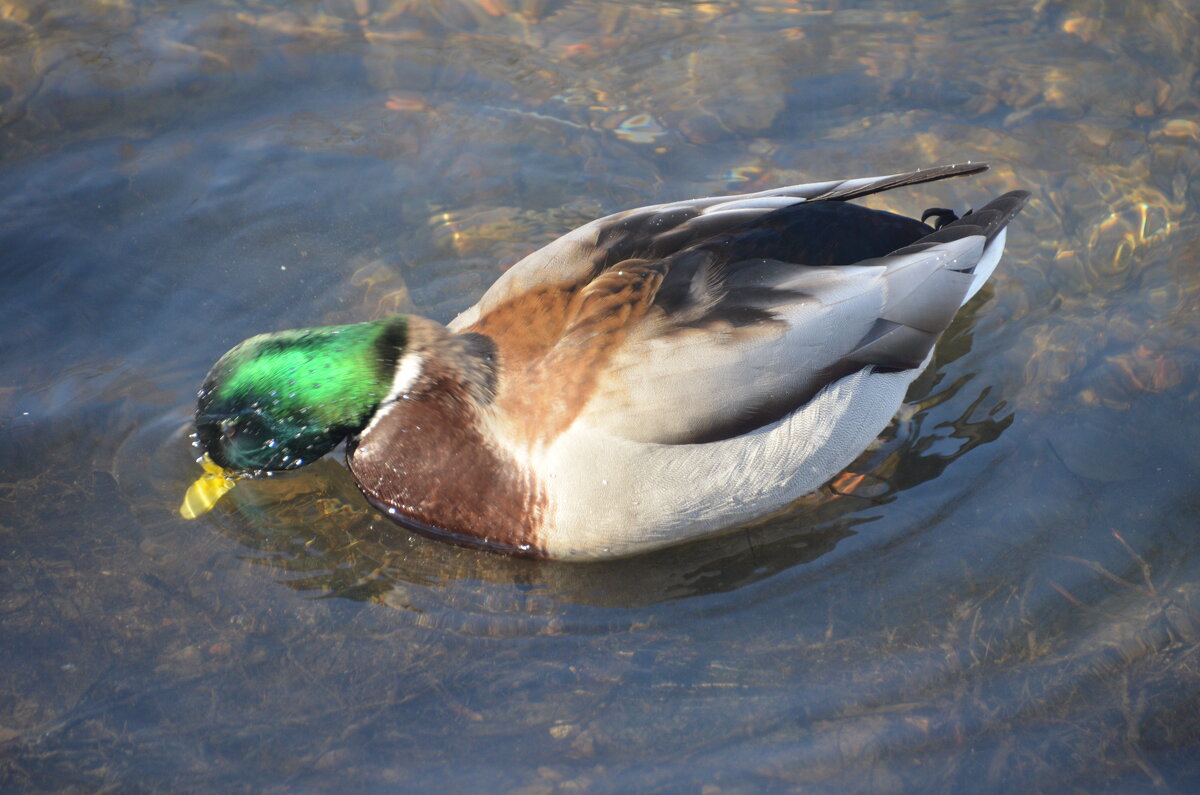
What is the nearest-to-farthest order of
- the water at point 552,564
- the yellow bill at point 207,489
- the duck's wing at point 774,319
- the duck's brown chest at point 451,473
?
the water at point 552,564, the duck's wing at point 774,319, the duck's brown chest at point 451,473, the yellow bill at point 207,489

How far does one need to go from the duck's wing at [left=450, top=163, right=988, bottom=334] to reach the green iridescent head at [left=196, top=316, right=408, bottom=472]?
454mm

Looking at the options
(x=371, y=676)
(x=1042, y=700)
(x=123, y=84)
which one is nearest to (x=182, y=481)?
(x=371, y=676)

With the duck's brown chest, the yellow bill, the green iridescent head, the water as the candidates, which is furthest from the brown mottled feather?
the yellow bill

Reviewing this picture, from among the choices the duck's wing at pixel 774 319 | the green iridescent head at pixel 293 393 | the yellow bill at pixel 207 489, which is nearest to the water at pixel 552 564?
the yellow bill at pixel 207 489

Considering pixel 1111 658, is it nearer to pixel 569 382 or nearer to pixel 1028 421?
pixel 1028 421

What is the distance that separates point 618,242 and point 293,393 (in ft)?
4.23

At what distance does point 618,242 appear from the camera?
4121 millimetres

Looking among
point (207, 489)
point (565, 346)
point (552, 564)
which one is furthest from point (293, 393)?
point (552, 564)

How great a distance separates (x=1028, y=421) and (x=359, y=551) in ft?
8.73

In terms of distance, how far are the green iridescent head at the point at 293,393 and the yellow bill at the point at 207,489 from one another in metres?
0.16

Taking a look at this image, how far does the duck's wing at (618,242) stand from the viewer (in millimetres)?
4066

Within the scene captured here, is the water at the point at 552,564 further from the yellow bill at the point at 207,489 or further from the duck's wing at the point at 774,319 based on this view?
the duck's wing at the point at 774,319

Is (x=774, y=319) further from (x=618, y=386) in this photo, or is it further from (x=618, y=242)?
(x=618, y=242)

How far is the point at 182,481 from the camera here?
425cm
